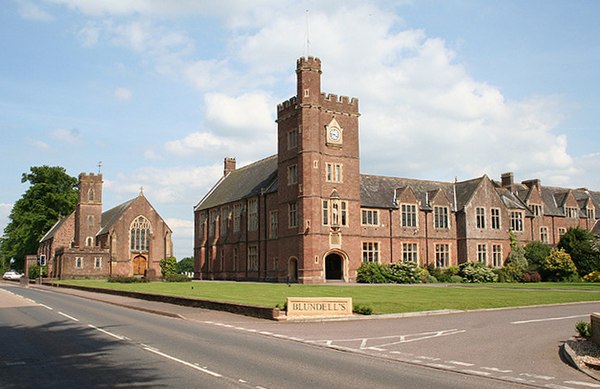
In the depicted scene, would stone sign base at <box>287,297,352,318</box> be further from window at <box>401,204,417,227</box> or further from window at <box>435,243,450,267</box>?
window at <box>435,243,450,267</box>

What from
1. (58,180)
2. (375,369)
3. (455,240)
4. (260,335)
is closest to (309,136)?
(455,240)

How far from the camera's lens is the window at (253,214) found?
57312 mm

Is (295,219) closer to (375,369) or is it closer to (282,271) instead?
(282,271)

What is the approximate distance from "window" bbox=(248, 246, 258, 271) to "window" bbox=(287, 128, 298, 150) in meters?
11.6

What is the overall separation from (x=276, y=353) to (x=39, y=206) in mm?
83149

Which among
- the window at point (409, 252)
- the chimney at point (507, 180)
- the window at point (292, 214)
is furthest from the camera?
the chimney at point (507, 180)

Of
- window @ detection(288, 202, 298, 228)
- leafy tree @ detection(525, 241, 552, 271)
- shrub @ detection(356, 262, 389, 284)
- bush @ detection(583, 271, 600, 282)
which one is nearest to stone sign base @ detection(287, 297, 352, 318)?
shrub @ detection(356, 262, 389, 284)

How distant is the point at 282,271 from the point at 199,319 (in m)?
29.7

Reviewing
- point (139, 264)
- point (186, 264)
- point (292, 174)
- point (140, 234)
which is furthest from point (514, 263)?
point (186, 264)

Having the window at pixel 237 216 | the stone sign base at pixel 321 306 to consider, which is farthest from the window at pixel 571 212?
the stone sign base at pixel 321 306

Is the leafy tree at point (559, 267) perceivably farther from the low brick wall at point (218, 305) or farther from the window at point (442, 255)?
the low brick wall at point (218, 305)

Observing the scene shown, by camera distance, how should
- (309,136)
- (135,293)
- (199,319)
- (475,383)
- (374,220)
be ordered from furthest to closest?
(374,220) < (309,136) < (135,293) < (199,319) < (475,383)

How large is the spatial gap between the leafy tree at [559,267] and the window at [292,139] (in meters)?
25.2

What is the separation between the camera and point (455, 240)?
56.6 m
